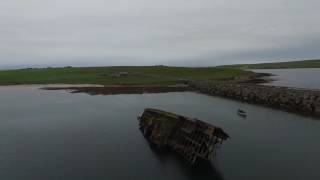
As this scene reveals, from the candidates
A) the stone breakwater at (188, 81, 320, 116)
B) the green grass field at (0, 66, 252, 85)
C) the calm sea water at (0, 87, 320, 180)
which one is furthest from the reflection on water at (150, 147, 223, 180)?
the green grass field at (0, 66, 252, 85)

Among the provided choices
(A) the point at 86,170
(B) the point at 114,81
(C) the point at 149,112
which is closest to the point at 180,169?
(A) the point at 86,170

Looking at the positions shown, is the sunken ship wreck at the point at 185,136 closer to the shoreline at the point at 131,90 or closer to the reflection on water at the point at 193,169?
the reflection on water at the point at 193,169

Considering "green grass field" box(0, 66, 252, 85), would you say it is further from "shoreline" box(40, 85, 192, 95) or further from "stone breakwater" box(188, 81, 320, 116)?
"stone breakwater" box(188, 81, 320, 116)

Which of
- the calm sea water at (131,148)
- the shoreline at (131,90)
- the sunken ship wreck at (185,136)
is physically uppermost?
the sunken ship wreck at (185,136)

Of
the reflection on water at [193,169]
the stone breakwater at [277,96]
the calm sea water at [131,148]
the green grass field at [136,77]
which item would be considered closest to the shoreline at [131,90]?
the stone breakwater at [277,96]

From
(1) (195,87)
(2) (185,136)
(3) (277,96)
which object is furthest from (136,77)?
(2) (185,136)

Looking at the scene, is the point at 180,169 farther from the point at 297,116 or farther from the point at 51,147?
the point at 297,116

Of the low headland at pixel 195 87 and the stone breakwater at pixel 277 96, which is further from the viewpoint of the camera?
the low headland at pixel 195 87
